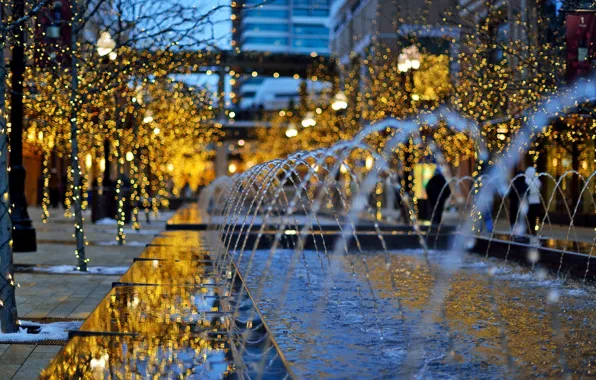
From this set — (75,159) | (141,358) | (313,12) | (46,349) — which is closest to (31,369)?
(46,349)

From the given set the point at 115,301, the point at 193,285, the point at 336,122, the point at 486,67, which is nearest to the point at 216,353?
the point at 115,301

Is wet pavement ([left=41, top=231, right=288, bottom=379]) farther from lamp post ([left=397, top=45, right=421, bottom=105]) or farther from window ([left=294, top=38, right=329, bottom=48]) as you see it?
window ([left=294, top=38, right=329, bottom=48])

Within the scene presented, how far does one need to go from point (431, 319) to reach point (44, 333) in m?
3.51

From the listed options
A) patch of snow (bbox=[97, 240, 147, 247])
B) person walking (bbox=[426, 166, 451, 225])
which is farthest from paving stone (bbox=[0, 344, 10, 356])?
person walking (bbox=[426, 166, 451, 225])

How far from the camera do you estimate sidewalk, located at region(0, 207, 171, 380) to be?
277 inches

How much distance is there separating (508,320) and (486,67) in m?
12.3

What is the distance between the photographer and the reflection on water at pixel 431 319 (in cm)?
641

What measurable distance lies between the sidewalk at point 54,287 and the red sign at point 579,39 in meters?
10.0

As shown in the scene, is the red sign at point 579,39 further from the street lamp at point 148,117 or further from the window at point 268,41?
the window at point 268,41

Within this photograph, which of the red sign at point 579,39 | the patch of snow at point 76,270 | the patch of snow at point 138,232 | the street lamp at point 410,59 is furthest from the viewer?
the street lamp at point 410,59

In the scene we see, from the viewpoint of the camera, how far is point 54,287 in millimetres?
11906

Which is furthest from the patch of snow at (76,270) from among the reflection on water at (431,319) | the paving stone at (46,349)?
the paving stone at (46,349)

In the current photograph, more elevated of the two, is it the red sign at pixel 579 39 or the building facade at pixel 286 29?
the building facade at pixel 286 29

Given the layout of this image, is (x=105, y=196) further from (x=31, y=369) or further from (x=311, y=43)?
(x=311, y=43)
